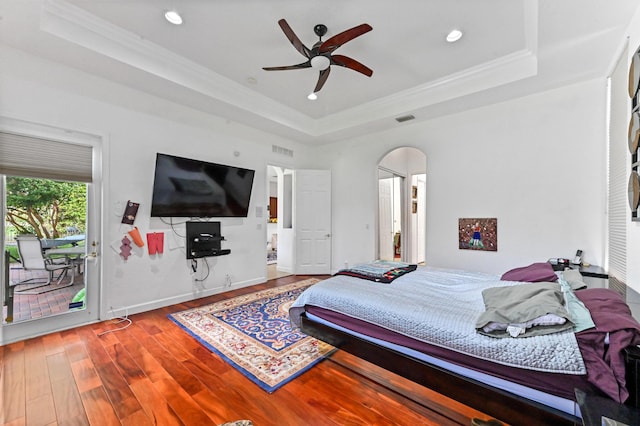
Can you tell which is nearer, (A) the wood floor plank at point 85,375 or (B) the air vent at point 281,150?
(A) the wood floor plank at point 85,375

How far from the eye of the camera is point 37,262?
290cm

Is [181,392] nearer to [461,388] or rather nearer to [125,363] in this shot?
[125,363]

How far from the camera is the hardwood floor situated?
5.69 feet

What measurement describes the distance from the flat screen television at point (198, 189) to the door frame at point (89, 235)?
582mm

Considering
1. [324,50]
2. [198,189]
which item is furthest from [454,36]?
[198,189]

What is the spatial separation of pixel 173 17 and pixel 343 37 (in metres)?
1.63

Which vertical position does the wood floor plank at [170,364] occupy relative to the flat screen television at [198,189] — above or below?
below

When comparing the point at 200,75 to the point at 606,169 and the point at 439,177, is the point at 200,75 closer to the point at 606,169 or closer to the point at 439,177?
the point at 439,177

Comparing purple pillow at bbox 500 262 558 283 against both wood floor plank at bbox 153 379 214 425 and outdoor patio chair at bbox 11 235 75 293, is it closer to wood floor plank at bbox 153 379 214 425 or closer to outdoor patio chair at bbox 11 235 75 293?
wood floor plank at bbox 153 379 214 425

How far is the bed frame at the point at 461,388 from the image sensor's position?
4.26 ft

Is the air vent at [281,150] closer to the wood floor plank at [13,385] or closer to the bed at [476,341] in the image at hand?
the bed at [476,341]

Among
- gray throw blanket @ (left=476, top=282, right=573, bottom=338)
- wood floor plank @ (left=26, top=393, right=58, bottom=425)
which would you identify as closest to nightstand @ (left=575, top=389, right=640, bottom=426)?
gray throw blanket @ (left=476, top=282, right=573, bottom=338)

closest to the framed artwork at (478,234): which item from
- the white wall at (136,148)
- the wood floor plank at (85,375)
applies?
the white wall at (136,148)

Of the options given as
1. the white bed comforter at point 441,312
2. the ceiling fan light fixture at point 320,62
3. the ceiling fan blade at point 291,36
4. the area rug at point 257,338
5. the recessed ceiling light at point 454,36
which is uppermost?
the recessed ceiling light at point 454,36
